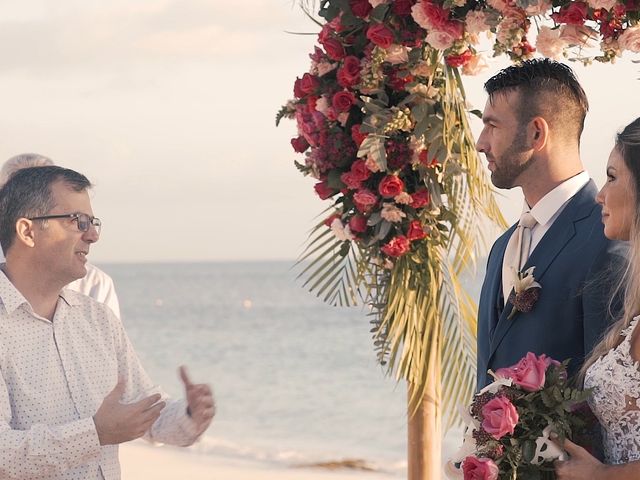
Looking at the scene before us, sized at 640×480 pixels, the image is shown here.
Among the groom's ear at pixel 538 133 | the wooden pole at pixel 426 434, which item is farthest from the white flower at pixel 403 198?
the groom's ear at pixel 538 133

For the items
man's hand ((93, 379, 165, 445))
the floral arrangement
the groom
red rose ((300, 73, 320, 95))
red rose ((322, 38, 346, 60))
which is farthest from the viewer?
red rose ((300, 73, 320, 95))

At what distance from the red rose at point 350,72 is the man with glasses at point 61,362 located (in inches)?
52.1

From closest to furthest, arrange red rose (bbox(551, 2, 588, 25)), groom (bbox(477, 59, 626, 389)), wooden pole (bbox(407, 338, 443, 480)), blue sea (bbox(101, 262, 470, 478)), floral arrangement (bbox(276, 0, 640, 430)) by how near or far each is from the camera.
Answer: groom (bbox(477, 59, 626, 389)), red rose (bbox(551, 2, 588, 25)), floral arrangement (bbox(276, 0, 640, 430)), wooden pole (bbox(407, 338, 443, 480)), blue sea (bbox(101, 262, 470, 478))

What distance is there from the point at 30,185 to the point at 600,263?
1943 mm

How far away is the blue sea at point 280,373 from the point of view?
16938 millimetres

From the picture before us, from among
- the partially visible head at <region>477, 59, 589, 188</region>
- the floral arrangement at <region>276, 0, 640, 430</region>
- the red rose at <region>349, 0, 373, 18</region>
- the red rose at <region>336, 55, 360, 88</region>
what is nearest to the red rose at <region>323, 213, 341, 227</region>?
the floral arrangement at <region>276, 0, 640, 430</region>

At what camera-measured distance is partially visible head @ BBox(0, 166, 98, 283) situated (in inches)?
153

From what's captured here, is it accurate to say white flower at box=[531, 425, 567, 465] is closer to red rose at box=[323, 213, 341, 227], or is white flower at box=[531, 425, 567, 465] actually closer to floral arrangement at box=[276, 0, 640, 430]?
floral arrangement at box=[276, 0, 640, 430]

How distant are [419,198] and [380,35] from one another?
0.74m

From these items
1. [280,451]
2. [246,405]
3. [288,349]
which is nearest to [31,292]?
[280,451]

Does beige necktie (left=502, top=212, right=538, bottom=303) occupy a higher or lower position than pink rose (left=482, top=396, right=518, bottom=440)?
higher

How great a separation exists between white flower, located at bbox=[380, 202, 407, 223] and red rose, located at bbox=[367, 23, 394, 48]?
689 mm

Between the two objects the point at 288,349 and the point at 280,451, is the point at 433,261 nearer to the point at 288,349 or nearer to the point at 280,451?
the point at 280,451

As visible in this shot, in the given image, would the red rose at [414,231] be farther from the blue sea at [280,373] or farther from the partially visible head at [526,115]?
the partially visible head at [526,115]
